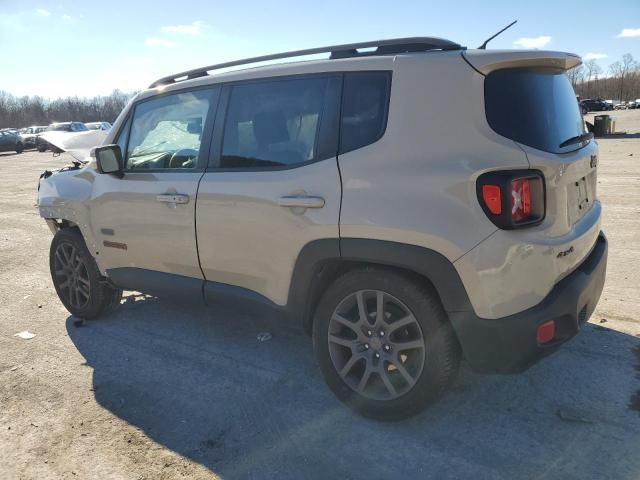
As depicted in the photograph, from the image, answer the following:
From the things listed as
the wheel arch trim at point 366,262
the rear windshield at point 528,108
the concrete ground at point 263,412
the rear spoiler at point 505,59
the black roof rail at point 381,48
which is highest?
the black roof rail at point 381,48

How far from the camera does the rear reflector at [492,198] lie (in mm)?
2322

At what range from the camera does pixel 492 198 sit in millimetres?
2336

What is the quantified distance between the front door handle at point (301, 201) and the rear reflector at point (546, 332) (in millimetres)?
1263

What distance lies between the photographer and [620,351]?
344 centimetres

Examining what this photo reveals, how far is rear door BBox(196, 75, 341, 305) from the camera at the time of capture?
112 inches

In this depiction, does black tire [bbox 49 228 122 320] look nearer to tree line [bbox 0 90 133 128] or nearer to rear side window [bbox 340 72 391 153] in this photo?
rear side window [bbox 340 72 391 153]

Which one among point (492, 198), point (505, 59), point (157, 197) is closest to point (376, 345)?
point (492, 198)

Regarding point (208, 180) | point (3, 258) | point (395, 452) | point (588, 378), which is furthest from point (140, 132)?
point (3, 258)

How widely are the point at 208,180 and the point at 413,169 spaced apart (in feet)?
4.75

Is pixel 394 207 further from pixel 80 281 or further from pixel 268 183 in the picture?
pixel 80 281

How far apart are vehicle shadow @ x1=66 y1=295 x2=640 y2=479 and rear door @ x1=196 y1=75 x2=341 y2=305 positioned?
1.10 ft

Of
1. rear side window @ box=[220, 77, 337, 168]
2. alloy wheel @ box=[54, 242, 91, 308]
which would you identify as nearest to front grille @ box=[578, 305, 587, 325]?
rear side window @ box=[220, 77, 337, 168]

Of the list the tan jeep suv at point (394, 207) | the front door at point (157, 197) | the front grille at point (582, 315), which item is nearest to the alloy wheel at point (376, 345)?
A: the tan jeep suv at point (394, 207)

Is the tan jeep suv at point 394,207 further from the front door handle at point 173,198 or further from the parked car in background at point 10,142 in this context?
the parked car in background at point 10,142
